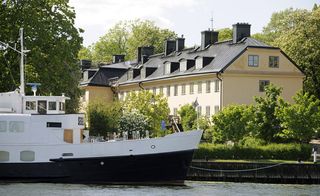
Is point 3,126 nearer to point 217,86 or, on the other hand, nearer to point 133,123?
point 133,123

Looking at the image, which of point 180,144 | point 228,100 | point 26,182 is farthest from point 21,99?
point 228,100

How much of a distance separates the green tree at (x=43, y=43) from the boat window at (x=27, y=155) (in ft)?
32.6

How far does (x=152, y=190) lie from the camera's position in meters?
46.7

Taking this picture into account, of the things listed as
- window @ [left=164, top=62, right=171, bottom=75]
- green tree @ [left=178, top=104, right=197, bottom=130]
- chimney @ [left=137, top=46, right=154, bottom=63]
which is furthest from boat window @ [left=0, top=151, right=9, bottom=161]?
chimney @ [left=137, top=46, right=154, bottom=63]

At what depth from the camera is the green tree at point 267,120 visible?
67.2 metres

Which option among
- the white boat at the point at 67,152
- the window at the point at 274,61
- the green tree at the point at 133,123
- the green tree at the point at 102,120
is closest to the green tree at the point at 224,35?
the window at the point at 274,61

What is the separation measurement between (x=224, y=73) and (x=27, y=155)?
112 feet

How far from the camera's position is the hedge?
62219 millimetres

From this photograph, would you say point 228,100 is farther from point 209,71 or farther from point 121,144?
point 121,144

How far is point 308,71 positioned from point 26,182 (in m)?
49.1

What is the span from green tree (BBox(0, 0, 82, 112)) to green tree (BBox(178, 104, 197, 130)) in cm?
1470

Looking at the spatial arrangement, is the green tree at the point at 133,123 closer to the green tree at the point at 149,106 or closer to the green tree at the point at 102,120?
the green tree at the point at 102,120

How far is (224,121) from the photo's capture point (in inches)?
2633

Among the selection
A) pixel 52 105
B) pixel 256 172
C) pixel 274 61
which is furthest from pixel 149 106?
pixel 52 105
